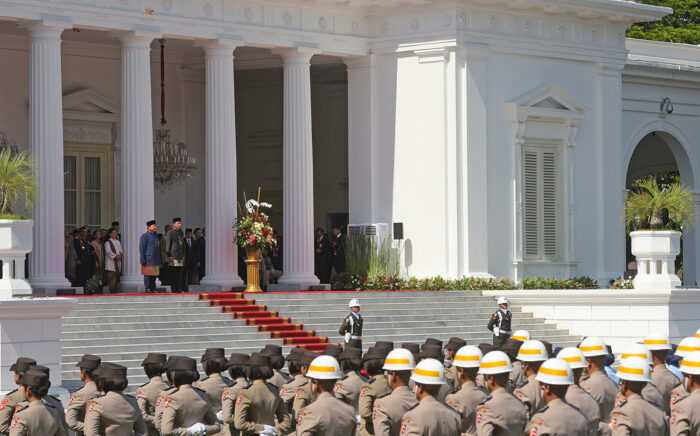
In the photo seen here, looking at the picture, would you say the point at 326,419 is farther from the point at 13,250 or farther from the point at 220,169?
the point at 220,169

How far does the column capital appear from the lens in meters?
40.3

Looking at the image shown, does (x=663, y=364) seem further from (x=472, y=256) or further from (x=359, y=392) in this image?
(x=472, y=256)

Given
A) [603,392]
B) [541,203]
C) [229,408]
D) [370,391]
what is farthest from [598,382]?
[541,203]

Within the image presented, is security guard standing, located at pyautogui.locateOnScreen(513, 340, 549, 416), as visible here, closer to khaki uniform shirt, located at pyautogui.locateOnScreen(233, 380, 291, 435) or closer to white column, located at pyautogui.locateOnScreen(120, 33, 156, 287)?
khaki uniform shirt, located at pyautogui.locateOnScreen(233, 380, 291, 435)

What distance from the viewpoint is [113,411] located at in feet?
51.9

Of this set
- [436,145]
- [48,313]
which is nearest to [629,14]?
[436,145]

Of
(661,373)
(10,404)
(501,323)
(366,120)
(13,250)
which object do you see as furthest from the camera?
(366,120)

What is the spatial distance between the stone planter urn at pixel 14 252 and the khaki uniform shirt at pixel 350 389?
29.9 feet

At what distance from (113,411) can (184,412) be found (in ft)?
2.55

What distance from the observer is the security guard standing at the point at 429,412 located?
1415 cm

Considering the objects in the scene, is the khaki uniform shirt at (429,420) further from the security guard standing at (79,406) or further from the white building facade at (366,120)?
the white building facade at (366,120)

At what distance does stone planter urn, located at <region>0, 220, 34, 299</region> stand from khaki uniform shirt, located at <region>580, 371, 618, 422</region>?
11334 millimetres


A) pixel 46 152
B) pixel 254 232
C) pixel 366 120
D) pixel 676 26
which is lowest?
pixel 254 232

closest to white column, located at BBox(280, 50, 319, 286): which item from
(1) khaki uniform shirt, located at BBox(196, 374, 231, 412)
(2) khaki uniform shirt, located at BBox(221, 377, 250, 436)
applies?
(1) khaki uniform shirt, located at BBox(196, 374, 231, 412)
